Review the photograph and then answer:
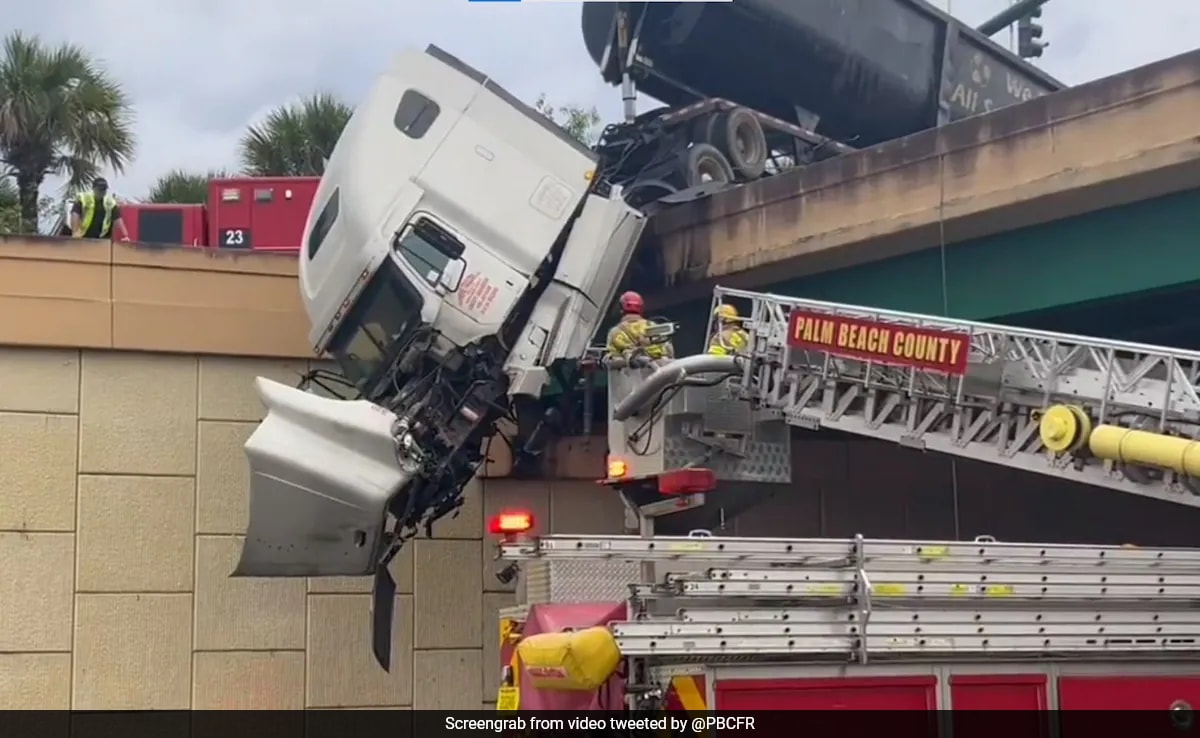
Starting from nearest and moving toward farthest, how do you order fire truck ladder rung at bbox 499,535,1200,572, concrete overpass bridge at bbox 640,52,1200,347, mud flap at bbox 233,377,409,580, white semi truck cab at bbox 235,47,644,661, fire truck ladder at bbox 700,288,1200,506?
fire truck ladder rung at bbox 499,535,1200,572, fire truck ladder at bbox 700,288,1200,506, concrete overpass bridge at bbox 640,52,1200,347, mud flap at bbox 233,377,409,580, white semi truck cab at bbox 235,47,644,661

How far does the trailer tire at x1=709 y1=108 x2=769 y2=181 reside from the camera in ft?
44.1

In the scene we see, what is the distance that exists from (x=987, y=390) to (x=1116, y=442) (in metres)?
1.14

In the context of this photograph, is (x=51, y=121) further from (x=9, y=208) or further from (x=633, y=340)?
(x=633, y=340)

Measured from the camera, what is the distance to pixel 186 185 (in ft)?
87.0

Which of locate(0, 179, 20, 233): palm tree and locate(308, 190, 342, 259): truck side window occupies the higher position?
locate(0, 179, 20, 233): palm tree

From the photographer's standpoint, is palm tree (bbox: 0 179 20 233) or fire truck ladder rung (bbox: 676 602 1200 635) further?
palm tree (bbox: 0 179 20 233)

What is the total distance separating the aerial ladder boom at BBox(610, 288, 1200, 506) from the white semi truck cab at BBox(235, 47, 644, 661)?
1010mm

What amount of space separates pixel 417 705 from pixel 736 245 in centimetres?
446

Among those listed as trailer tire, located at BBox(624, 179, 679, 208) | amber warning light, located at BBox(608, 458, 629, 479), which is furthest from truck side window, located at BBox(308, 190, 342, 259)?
trailer tire, located at BBox(624, 179, 679, 208)

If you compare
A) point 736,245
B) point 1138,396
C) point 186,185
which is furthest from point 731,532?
point 186,185

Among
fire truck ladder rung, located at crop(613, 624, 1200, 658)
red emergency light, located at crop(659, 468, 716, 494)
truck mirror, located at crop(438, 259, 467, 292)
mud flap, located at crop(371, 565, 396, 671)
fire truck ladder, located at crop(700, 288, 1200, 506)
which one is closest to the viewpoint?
fire truck ladder rung, located at crop(613, 624, 1200, 658)

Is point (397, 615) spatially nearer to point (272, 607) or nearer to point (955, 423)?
point (272, 607)

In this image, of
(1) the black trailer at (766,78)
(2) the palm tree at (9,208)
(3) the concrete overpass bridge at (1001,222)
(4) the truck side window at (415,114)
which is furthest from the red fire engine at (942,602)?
(2) the palm tree at (9,208)

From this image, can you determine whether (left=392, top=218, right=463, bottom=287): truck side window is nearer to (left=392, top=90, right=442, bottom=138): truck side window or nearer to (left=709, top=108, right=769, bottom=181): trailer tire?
(left=392, top=90, right=442, bottom=138): truck side window
